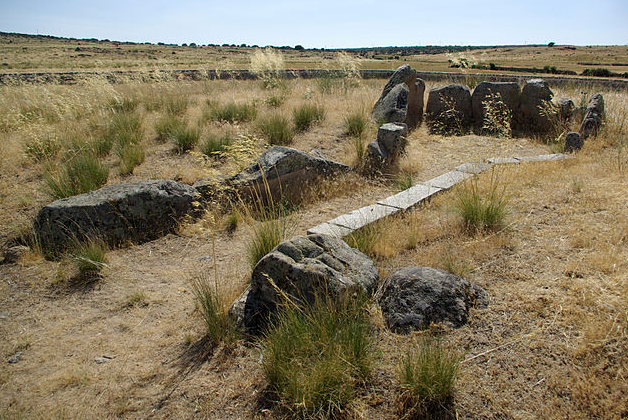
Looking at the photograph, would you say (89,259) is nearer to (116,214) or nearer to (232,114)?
(116,214)

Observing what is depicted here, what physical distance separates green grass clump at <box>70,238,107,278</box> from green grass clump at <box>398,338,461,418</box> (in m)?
3.24

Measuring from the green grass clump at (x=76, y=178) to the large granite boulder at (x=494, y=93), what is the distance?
26.0 ft

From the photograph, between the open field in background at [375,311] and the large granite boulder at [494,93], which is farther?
the large granite boulder at [494,93]

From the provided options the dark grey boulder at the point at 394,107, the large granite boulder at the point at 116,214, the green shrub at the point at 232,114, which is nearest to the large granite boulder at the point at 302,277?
the large granite boulder at the point at 116,214

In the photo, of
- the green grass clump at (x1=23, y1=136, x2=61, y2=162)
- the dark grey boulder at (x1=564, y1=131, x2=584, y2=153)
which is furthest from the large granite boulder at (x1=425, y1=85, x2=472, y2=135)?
the green grass clump at (x1=23, y1=136, x2=61, y2=162)

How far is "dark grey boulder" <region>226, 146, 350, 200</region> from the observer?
571cm

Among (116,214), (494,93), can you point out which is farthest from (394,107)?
(116,214)

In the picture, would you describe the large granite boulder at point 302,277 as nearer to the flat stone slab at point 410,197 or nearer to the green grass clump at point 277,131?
the flat stone slab at point 410,197

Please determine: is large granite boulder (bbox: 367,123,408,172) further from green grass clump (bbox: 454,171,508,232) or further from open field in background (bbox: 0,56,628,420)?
green grass clump (bbox: 454,171,508,232)

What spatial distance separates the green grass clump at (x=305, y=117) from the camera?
8.75 metres

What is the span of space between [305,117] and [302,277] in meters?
6.28

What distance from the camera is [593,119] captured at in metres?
7.76

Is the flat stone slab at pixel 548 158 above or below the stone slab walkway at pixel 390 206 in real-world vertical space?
above

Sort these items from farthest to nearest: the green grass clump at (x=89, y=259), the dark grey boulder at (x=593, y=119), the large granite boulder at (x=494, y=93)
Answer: the large granite boulder at (x=494, y=93) < the dark grey boulder at (x=593, y=119) < the green grass clump at (x=89, y=259)
